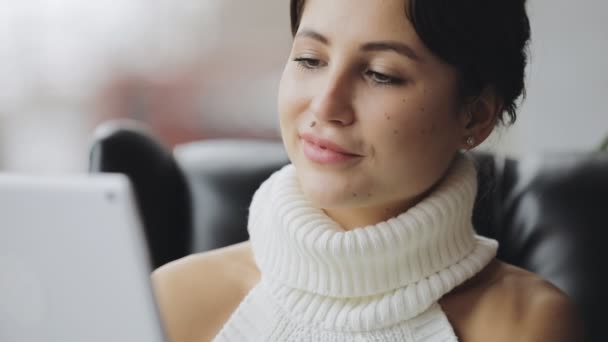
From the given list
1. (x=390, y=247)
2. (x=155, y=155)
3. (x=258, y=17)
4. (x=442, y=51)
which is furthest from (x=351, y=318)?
Result: (x=258, y=17)

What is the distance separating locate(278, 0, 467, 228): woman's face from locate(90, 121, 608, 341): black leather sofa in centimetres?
40

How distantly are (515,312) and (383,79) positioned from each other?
34 cm

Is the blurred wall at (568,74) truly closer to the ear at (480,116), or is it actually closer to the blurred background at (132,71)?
the ear at (480,116)

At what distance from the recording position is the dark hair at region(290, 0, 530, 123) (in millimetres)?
836

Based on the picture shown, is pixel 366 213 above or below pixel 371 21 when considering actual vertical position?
below

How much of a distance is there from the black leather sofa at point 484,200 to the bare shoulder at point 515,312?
0.79ft

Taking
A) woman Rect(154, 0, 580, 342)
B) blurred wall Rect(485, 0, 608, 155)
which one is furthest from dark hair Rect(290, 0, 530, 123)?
blurred wall Rect(485, 0, 608, 155)

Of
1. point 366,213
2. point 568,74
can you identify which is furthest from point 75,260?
point 568,74

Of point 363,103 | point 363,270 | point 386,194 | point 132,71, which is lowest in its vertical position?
point 132,71

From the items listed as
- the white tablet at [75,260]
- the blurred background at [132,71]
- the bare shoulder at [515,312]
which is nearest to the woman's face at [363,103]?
the bare shoulder at [515,312]

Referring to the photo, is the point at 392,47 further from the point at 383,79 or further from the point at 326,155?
the point at 326,155

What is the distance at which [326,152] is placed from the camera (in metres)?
0.85

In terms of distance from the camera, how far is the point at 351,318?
0.92 metres

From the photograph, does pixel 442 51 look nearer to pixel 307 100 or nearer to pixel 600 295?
pixel 307 100
